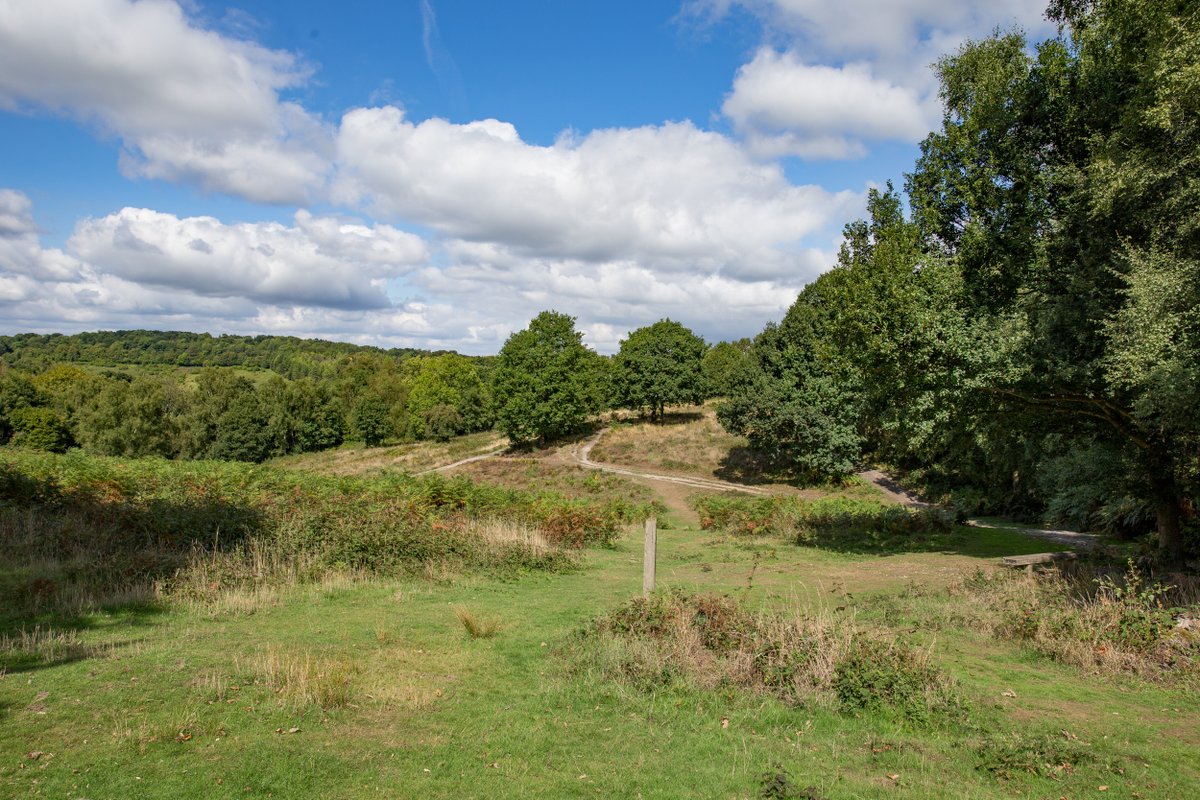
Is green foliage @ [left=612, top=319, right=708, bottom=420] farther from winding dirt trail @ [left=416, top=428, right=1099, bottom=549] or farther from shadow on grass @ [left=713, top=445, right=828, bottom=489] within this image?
shadow on grass @ [left=713, top=445, right=828, bottom=489]

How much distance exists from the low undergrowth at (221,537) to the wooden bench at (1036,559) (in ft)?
35.5

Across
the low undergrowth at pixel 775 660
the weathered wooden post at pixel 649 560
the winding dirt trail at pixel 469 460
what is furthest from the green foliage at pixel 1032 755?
the winding dirt trail at pixel 469 460

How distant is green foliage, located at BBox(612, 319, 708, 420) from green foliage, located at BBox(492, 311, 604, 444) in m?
3.41

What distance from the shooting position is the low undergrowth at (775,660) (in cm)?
759

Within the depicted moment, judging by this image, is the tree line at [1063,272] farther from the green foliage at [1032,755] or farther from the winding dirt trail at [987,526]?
the green foliage at [1032,755]

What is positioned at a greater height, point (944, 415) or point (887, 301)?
point (887, 301)

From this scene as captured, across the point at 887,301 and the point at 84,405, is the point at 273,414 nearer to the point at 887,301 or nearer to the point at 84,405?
the point at 84,405

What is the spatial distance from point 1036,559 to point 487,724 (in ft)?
51.5

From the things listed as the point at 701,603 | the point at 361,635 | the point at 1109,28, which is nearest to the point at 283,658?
the point at 361,635

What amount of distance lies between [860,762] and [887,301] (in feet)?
42.5

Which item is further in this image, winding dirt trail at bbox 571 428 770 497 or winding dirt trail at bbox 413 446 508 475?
winding dirt trail at bbox 413 446 508 475

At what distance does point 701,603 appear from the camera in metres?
9.85

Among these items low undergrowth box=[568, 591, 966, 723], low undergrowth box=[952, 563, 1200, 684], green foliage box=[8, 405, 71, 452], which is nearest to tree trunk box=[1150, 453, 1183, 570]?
low undergrowth box=[952, 563, 1200, 684]

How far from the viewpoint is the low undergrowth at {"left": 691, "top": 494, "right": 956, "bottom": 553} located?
74.4 feet
